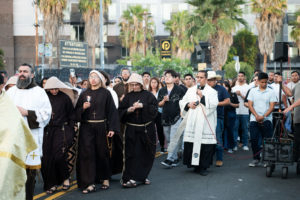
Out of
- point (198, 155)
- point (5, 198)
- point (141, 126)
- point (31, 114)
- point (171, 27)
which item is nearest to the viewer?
point (5, 198)

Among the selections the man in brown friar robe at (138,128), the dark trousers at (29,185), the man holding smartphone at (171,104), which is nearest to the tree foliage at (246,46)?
the man holding smartphone at (171,104)

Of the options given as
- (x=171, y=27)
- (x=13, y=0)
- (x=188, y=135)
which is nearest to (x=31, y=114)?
(x=188, y=135)

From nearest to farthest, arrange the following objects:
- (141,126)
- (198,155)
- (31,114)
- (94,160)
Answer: (31,114), (94,160), (141,126), (198,155)

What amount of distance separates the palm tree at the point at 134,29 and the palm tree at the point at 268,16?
37.7 feet

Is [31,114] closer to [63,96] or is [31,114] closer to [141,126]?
[63,96]

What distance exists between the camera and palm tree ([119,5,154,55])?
5284cm

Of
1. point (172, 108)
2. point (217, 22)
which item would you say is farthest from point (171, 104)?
point (217, 22)

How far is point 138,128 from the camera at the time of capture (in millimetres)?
9047

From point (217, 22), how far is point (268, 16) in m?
14.5

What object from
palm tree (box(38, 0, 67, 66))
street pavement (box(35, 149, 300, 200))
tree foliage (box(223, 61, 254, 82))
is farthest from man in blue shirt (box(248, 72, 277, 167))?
tree foliage (box(223, 61, 254, 82))

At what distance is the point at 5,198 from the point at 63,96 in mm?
4897

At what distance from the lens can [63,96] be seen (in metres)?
8.59

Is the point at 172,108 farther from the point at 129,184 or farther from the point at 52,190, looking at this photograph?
the point at 52,190

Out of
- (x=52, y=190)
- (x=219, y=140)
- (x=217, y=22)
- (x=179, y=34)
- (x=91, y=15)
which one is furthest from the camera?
(x=179, y=34)
